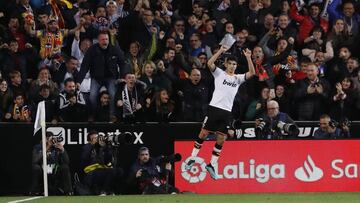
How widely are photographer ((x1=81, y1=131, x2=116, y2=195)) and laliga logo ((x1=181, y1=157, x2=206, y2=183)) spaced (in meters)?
1.39

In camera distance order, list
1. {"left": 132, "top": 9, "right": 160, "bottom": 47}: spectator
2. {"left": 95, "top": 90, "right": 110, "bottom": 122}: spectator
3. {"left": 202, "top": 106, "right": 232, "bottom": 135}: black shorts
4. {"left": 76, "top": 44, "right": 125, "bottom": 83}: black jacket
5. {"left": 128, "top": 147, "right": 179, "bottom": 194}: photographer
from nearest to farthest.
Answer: {"left": 202, "top": 106, "right": 232, "bottom": 135}: black shorts < {"left": 128, "top": 147, "right": 179, "bottom": 194}: photographer < {"left": 95, "top": 90, "right": 110, "bottom": 122}: spectator < {"left": 76, "top": 44, "right": 125, "bottom": 83}: black jacket < {"left": 132, "top": 9, "right": 160, "bottom": 47}: spectator

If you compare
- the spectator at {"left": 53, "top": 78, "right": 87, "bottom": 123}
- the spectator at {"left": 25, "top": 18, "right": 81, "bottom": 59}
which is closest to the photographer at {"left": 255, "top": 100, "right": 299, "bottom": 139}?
the spectator at {"left": 53, "top": 78, "right": 87, "bottom": 123}

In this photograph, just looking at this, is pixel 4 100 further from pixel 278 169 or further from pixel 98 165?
pixel 278 169

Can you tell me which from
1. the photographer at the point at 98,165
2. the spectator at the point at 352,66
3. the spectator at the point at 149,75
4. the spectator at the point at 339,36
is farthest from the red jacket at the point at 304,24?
the photographer at the point at 98,165

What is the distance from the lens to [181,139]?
21.8 meters

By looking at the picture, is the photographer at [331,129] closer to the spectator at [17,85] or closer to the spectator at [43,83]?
the spectator at [43,83]

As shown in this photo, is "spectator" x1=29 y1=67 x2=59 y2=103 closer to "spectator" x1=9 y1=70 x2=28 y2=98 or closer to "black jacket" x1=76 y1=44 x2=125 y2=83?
"spectator" x1=9 y1=70 x2=28 y2=98

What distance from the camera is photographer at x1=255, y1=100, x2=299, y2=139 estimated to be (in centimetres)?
2158

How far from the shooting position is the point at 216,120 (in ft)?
68.0

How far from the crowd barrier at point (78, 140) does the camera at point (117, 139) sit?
0.15 ft

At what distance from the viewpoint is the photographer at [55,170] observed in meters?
21.3

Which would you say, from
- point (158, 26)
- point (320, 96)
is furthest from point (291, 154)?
point (158, 26)

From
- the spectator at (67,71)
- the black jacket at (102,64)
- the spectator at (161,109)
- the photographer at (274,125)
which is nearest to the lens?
the photographer at (274,125)

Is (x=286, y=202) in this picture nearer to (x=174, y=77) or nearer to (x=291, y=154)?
(x=291, y=154)
